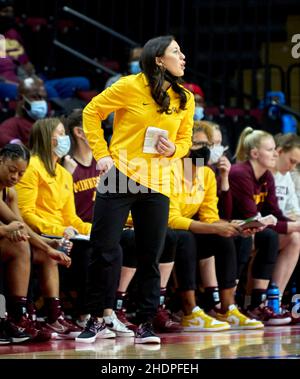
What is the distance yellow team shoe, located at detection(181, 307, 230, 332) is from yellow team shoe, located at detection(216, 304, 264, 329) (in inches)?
5.0

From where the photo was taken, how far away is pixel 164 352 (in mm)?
4711

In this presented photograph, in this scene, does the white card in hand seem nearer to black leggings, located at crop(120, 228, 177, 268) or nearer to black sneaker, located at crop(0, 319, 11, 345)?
black leggings, located at crop(120, 228, 177, 268)

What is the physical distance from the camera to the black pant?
5.08m

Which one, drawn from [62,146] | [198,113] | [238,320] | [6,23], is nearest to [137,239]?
[62,146]

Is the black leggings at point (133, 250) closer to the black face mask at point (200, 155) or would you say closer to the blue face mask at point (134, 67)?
the black face mask at point (200, 155)

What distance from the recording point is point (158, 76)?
5.02 meters

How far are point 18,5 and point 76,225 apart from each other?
14.9 ft

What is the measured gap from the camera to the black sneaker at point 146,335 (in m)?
5.14

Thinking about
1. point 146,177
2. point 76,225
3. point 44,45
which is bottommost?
point 76,225

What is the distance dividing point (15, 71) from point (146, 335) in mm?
3765

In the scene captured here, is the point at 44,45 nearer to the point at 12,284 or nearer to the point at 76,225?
the point at 76,225

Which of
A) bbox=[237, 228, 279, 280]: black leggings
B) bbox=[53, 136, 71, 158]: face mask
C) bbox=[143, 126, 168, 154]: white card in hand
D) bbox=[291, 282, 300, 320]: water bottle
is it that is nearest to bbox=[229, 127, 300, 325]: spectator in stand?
bbox=[237, 228, 279, 280]: black leggings
